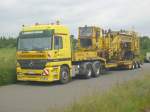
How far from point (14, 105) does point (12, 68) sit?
30.9 feet

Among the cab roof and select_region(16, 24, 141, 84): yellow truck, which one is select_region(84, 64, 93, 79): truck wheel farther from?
the cab roof

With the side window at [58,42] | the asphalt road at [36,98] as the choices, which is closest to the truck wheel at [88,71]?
the side window at [58,42]

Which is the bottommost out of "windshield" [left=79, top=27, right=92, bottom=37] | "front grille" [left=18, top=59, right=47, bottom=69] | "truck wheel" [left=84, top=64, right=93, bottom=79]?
"truck wheel" [left=84, top=64, right=93, bottom=79]

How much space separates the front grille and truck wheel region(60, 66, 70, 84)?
4.56 ft

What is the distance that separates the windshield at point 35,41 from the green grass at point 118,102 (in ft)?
28.2

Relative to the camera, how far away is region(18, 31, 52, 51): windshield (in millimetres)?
22470

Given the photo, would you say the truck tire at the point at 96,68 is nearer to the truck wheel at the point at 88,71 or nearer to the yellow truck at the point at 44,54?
the truck wheel at the point at 88,71

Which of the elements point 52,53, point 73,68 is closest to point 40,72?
point 52,53

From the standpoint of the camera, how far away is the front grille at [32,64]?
22.4 metres

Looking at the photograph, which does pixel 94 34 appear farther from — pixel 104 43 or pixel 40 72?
pixel 40 72

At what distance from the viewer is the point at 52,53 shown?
22328mm

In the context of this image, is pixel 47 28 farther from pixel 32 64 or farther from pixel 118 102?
pixel 118 102

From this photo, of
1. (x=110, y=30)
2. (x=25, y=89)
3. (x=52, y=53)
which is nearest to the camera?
(x=25, y=89)

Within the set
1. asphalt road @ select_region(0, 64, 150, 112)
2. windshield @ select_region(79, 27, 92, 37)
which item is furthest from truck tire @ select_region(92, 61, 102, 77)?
asphalt road @ select_region(0, 64, 150, 112)
